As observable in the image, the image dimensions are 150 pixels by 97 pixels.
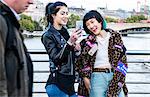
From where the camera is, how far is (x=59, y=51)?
3.03 m

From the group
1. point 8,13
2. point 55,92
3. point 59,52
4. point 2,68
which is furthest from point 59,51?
point 2,68

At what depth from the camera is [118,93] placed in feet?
10.5

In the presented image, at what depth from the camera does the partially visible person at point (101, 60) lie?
3.12 metres

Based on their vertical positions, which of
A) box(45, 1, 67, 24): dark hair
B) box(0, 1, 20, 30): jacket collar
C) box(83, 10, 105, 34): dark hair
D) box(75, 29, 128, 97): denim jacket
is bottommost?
box(75, 29, 128, 97): denim jacket

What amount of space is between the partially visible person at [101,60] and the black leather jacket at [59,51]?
0.13 meters

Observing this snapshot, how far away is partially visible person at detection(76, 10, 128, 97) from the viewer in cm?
312

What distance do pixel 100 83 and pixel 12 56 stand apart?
1.40 meters

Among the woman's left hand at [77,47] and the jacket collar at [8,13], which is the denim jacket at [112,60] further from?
the jacket collar at [8,13]

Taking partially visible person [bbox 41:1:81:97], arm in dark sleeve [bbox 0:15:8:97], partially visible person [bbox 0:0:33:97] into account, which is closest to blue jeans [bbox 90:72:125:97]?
partially visible person [bbox 41:1:81:97]

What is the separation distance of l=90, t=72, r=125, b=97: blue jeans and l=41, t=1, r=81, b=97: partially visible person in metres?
0.17

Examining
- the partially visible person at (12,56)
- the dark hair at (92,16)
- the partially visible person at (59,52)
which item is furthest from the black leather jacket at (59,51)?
the partially visible person at (12,56)

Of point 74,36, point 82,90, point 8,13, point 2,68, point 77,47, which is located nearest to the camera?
point 2,68

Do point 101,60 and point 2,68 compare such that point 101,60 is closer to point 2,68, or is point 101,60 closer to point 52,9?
point 52,9

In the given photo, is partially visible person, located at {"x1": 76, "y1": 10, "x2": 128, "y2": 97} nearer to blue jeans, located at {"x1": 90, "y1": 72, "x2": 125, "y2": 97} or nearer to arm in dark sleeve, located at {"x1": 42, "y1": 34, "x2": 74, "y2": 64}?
blue jeans, located at {"x1": 90, "y1": 72, "x2": 125, "y2": 97}
